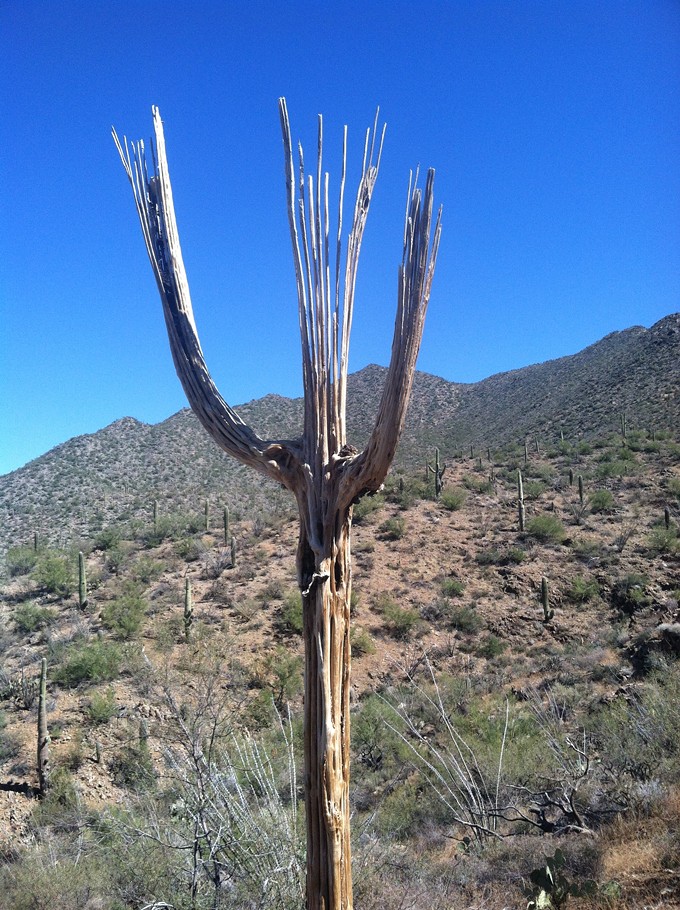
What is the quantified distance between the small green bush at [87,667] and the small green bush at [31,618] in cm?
305

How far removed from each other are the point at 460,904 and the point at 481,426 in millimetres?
39066

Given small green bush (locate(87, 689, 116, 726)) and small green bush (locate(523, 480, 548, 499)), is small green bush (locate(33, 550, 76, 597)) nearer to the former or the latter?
small green bush (locate(87, 689, 116, 726))

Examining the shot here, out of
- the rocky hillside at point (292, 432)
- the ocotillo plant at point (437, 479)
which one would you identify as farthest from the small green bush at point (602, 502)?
the rocky hillside at point (292, 432)

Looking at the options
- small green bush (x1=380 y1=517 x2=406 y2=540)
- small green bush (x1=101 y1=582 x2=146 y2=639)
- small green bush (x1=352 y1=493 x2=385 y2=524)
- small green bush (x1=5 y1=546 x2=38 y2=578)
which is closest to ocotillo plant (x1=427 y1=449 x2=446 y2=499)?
small green bush (x1=352 y1=493 x2=385 y2=524)

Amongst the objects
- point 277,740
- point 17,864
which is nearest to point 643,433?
point 277,740

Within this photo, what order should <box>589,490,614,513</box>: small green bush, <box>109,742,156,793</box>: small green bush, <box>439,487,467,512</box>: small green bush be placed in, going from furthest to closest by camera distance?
<box>439,487,467,512</box>: small green bush
<box>589,490,614,513</box>: small green bush
<box>109,742,156,793</box>: small green bush

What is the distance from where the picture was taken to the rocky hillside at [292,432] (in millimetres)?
33438

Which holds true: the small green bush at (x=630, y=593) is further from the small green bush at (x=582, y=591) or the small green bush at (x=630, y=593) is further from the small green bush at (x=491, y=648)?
the small green bush at (x=491, y=648)

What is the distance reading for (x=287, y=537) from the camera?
25.2m

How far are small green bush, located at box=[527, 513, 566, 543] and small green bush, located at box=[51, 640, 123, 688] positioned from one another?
1501 centimetres

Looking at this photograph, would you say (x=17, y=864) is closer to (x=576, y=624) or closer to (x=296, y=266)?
(x=296, y=266)

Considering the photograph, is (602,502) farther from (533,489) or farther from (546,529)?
(533,489)

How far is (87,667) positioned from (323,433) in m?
14.7

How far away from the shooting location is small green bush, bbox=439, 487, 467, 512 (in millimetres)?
26234
